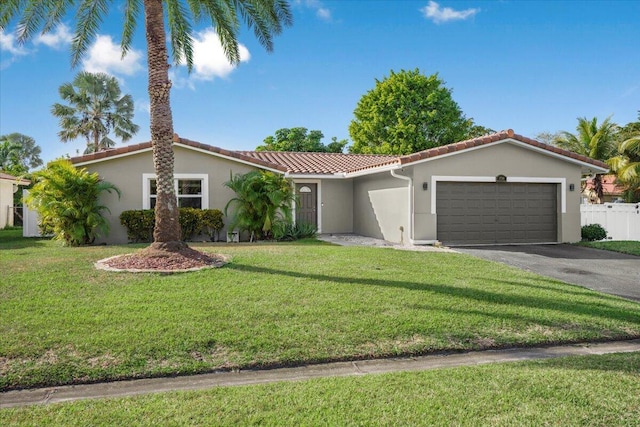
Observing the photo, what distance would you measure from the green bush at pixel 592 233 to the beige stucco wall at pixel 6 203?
2729 cm

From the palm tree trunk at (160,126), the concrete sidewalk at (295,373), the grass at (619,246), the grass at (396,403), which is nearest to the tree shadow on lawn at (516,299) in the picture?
the concrete sidewalk at (295,373)

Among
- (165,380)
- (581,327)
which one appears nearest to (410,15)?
(581,327)

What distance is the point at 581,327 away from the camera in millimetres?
6273

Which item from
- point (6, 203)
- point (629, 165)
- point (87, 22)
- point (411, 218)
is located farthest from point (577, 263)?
point (6, 203)

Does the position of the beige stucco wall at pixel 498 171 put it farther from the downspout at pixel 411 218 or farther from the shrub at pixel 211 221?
the shrub at pixel 211 221

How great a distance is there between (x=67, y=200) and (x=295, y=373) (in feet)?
38.2

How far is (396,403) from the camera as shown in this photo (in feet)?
13.0

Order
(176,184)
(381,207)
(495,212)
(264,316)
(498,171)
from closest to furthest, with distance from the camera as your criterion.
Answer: (264,316), (498,171), (495,212), (176,184), (381,207)

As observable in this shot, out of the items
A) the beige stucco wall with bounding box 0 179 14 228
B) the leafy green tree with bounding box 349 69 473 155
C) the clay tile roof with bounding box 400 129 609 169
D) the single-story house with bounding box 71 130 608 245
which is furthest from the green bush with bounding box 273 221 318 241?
the leafy green tree with bounding box 349 69 473 155

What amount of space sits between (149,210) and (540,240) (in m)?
13.2

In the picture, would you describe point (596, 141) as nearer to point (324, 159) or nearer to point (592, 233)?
point (592, 233)

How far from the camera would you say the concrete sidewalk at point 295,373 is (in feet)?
14.1

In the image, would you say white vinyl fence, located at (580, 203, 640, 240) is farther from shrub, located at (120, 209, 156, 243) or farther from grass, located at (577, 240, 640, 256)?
shrub, located at (120, 209, 156, 243)

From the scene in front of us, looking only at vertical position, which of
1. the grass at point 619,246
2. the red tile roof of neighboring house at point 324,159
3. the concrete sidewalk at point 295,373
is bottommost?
the concrete sidewalk at point 295,373
